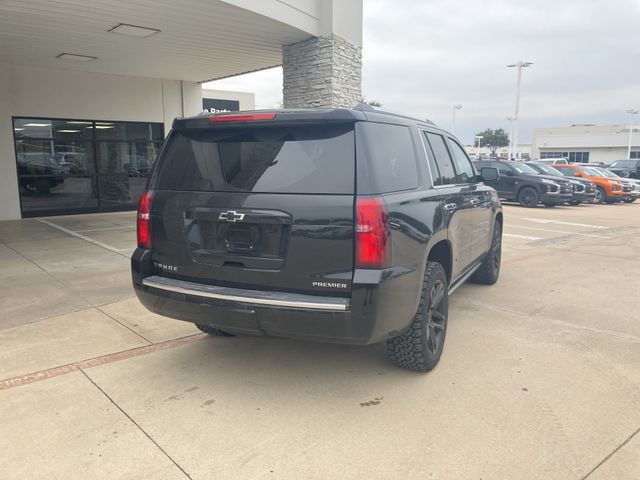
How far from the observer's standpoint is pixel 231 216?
3.26 meters

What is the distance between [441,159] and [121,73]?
38.9 feet

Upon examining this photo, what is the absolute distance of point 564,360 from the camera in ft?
13.6

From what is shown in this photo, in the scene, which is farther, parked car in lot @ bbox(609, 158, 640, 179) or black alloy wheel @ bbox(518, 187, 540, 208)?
parked car in lot @ bbox(609, 158, 640, 179)

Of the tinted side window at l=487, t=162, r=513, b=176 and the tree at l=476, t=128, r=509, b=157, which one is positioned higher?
the tree at l=476, t=128, r=509, b=157

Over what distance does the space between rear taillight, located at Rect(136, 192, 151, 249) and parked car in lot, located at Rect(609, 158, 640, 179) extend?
29220mm

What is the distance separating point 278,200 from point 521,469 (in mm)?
2028

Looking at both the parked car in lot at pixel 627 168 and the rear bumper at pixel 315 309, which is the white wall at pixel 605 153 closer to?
the parked car in lot at pixel 627 168

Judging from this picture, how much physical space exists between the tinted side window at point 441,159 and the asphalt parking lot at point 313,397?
1.44m

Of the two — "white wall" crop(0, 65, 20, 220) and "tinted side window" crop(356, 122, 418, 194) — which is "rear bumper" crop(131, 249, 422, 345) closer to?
"tinted side window" crop(356, 122, 418, 194)

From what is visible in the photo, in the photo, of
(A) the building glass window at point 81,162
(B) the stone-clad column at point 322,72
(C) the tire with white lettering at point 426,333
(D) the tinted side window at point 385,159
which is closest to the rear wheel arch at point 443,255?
(C) the tire with white lettering at point 426,333

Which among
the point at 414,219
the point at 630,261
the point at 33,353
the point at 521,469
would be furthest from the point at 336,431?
the point at 630,261

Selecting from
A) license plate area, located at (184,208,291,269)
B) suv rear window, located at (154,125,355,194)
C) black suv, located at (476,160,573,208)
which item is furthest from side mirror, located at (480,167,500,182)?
black suv, located at (476,160,573,208)

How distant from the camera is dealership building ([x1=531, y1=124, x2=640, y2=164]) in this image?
208ft

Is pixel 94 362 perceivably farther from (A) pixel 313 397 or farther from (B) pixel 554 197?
(B) pixel 554 197
